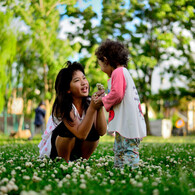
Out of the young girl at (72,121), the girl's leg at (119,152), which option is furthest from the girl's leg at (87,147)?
the girl's leg at (119,152)

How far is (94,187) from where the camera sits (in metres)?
2.64

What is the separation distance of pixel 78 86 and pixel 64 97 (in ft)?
0.95

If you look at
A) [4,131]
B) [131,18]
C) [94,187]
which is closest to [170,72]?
[131,18]

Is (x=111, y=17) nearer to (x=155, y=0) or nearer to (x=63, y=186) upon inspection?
(x=155, y=0)

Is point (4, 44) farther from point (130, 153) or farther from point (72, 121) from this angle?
point (130, 153)

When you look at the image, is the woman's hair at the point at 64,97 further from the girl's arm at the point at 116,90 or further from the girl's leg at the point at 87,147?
the girl's arm at the point at 116,90

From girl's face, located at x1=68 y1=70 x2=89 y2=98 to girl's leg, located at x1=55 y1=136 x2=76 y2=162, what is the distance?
2.40 feet

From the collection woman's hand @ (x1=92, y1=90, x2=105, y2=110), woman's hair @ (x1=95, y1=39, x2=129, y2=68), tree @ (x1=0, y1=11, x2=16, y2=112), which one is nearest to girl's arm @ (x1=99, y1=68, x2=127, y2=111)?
woman's hand @ (x1=92, y1=90, x2=105, y2=110)

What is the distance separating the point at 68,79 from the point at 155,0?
19482mm

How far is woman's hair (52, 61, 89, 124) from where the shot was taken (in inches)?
173

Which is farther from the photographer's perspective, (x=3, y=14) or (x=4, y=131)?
(x=4, y=131)

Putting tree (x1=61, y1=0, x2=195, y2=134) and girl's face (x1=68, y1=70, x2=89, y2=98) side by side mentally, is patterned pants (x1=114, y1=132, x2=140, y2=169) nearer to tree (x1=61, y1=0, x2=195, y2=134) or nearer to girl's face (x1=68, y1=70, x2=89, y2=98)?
girl's face (x1=68, y1=70, x2=89, y2=98)

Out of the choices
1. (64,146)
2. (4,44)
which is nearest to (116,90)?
(64,146)

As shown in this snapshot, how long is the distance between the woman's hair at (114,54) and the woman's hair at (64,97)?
0.57 m
